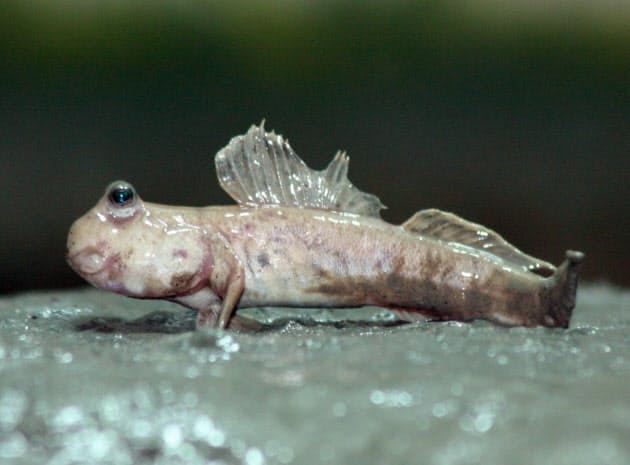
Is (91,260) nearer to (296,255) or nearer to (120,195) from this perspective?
(120,195)

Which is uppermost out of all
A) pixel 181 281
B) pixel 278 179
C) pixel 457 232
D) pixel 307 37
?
pixel 307 37

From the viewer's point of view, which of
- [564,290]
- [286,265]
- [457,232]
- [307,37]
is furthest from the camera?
[307,37]

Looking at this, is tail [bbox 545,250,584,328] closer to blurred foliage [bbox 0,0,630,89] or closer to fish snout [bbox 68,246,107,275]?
fish snout [bbox 68,246,107,275]

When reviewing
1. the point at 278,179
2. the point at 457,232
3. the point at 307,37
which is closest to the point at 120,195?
the point at 278,179

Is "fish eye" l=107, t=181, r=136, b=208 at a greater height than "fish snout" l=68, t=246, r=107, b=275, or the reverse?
"fish eye" l=107, t=181, r=136, b=208

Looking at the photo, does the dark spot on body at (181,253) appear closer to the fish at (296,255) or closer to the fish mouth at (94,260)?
the fish at (296,255)

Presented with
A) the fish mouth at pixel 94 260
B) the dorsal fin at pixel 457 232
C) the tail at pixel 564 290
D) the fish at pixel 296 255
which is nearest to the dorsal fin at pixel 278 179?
the fish at pixel 296 255

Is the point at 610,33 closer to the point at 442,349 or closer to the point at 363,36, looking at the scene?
the point at 363,36

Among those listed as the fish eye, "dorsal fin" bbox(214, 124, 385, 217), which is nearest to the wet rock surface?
the fish eye

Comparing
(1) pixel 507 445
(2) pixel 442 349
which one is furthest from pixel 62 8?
(1) pixel 507 445
